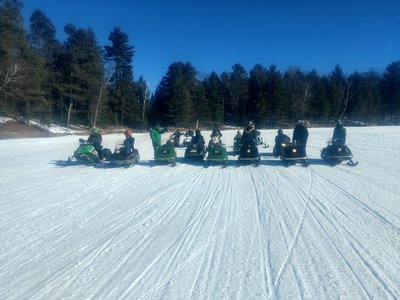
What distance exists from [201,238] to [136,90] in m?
59.8

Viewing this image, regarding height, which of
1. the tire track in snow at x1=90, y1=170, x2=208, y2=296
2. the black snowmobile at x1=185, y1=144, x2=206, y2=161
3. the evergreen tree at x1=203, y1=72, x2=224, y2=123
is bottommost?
the tire track in snow at x1=90, y1=170, x2=208, y2=296

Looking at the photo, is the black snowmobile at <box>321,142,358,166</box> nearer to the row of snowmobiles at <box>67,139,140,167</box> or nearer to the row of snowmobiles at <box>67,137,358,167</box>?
the row of snowmobiles at <box>67,137,358,167</box>

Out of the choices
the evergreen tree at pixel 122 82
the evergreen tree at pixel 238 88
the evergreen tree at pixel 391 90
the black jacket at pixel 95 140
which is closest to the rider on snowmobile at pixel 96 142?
the black jacket at pixel 95 140

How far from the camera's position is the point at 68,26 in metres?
45.0

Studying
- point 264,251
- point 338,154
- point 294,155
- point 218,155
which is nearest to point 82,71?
point 218,155

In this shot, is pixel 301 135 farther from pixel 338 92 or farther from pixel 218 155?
pixel 338 92

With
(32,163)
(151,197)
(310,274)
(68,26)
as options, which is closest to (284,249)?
(310,274)

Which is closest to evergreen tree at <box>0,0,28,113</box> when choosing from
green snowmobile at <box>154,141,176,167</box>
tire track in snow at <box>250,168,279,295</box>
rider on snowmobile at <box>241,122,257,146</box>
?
green snowmobile at <box>154,141,176,167</box>

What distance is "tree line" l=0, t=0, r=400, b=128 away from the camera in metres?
35.1

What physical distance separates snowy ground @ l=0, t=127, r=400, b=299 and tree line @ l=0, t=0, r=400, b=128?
94.4 feet

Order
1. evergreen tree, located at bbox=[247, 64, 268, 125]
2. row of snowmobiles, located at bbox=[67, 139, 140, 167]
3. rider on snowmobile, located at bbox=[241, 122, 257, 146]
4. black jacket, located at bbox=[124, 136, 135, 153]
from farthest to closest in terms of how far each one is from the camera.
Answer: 1. evergreen tree, located at bbox=[247, 64, 268, 125]
2. rider on snowmobile, located at bbox=[241, 122, 257, 146]
3. black jacket, located at bbox=[124, 136, 135, 153]
4. row of snowmobiles, located at bbox=[67, 139, 140, 167]

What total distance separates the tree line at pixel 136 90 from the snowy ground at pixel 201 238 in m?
28.8

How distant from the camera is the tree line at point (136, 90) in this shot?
35.1m

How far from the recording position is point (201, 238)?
221 inches
